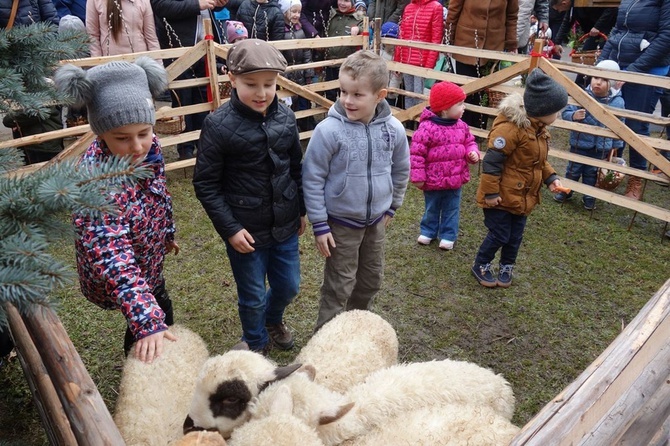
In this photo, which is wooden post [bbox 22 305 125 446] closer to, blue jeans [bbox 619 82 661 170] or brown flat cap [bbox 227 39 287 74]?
brown flat cap [bbox 227 39 287 74]

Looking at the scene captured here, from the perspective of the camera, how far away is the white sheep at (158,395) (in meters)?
2.21

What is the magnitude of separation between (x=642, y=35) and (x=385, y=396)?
6.87m

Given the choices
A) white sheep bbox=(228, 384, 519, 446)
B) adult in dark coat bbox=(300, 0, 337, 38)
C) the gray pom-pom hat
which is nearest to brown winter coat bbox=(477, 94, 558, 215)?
white sheep bbox=(228, 384, 519, 446)

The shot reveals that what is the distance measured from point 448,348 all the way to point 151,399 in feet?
7.21

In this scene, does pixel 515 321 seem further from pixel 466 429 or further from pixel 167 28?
pixel 167 28

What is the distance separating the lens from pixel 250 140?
2879 mm

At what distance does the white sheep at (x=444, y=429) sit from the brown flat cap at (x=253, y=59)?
1759 mm

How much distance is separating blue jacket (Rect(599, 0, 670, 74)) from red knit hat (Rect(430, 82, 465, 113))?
3.85 meters

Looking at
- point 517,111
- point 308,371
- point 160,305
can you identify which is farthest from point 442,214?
point 308,371

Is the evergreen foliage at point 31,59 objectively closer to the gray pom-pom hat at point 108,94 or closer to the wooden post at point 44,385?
the gray pom-pom hat at point 108,94

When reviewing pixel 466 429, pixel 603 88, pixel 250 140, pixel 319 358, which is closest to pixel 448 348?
pixel 319 358

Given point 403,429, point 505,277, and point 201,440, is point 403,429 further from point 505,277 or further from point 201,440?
point 505,277

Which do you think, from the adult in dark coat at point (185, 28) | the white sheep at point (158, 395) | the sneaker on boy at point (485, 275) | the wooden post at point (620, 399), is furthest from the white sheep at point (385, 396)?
the adult in dark coat at point (185, 28)

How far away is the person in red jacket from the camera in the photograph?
7921mm
